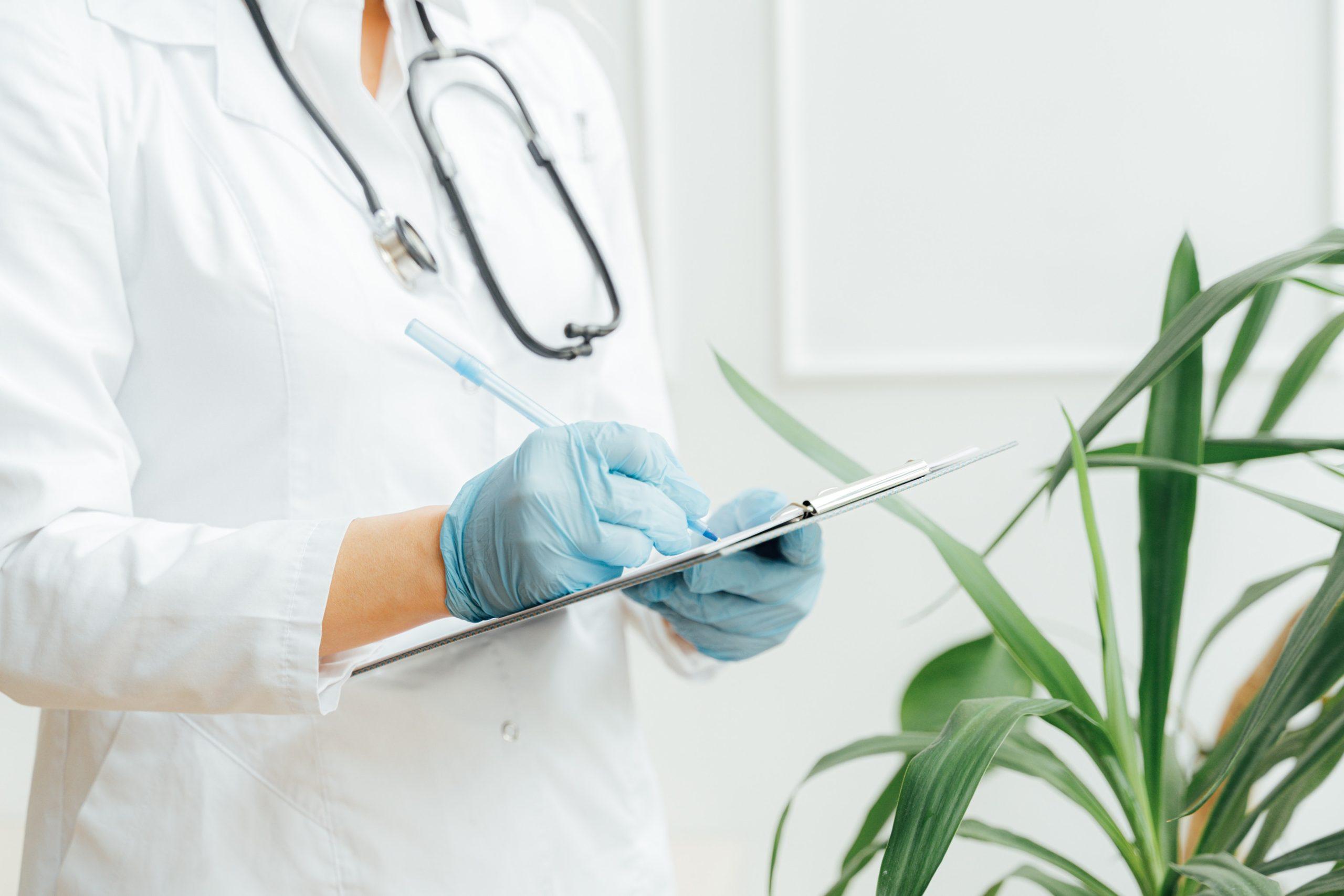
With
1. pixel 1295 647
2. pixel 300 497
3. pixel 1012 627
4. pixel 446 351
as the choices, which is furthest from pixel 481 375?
pixel 1295 647

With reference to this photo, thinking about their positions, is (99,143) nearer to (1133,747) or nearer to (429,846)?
(429,846)

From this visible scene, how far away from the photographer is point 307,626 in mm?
508

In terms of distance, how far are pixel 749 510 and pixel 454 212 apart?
0.96ft

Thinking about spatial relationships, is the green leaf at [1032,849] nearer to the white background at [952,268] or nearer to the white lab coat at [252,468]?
the white lab coat at [252,468]

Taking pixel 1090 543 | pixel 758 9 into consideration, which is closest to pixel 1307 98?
pixel 758 9

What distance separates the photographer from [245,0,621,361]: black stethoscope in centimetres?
64

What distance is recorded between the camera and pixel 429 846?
2.07 ft

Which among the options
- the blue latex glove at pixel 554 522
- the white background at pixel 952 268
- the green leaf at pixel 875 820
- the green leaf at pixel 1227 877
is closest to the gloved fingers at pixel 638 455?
the blue latex glove at pixel 554 522

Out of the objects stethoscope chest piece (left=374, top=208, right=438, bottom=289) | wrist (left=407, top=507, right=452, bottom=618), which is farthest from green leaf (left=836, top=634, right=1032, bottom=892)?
stethoscope chest piece (left=374, top=208, right=438, bottom=289)

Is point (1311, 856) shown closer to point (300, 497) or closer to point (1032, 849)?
point (1032, 849)

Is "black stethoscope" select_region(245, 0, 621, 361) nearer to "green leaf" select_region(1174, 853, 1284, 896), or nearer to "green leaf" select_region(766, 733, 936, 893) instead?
"green leaf" select_region(766, 733, 936, 893)

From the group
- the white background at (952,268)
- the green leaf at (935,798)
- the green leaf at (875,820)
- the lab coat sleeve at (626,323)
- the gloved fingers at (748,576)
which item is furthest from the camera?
the white background at (952,268)

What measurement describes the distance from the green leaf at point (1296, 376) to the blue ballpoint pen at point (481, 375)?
0.37 m

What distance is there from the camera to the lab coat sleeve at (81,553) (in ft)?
1.66
